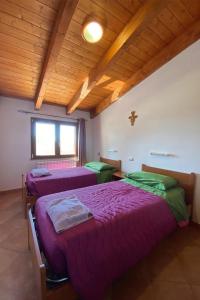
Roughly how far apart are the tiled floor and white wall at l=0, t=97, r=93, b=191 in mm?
1885

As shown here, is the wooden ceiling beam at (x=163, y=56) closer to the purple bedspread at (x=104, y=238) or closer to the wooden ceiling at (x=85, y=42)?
the wooden ceiling at (x=85, y=42)

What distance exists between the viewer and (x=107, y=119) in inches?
169

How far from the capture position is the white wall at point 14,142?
3.68m

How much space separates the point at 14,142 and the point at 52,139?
99 centimetres

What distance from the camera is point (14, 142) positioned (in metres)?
3.82

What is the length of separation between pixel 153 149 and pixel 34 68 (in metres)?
2.71

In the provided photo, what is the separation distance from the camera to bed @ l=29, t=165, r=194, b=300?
107cm

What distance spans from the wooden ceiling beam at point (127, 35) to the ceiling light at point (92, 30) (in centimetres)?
35

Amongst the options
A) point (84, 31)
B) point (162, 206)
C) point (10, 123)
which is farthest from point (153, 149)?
point (10, 123)

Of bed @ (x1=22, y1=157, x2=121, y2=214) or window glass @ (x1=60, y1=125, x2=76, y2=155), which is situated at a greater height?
window glass @ (x1=60, y1=125, x2=76, y2=155)

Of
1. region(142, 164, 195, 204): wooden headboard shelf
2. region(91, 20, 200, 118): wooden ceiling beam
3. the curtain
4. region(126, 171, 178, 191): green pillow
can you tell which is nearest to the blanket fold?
region(126, 171, 178, 191): green pillow

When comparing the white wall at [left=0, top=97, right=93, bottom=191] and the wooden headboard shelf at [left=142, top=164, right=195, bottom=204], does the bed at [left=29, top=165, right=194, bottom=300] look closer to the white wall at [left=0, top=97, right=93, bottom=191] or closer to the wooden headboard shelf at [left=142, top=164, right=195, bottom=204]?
the wooden headboard shelf at [left=142, top=164, right=195, bottom=204]

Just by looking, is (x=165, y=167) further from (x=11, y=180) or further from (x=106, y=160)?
(x=11, y=180)

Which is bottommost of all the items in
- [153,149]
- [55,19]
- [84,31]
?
[153,149]
